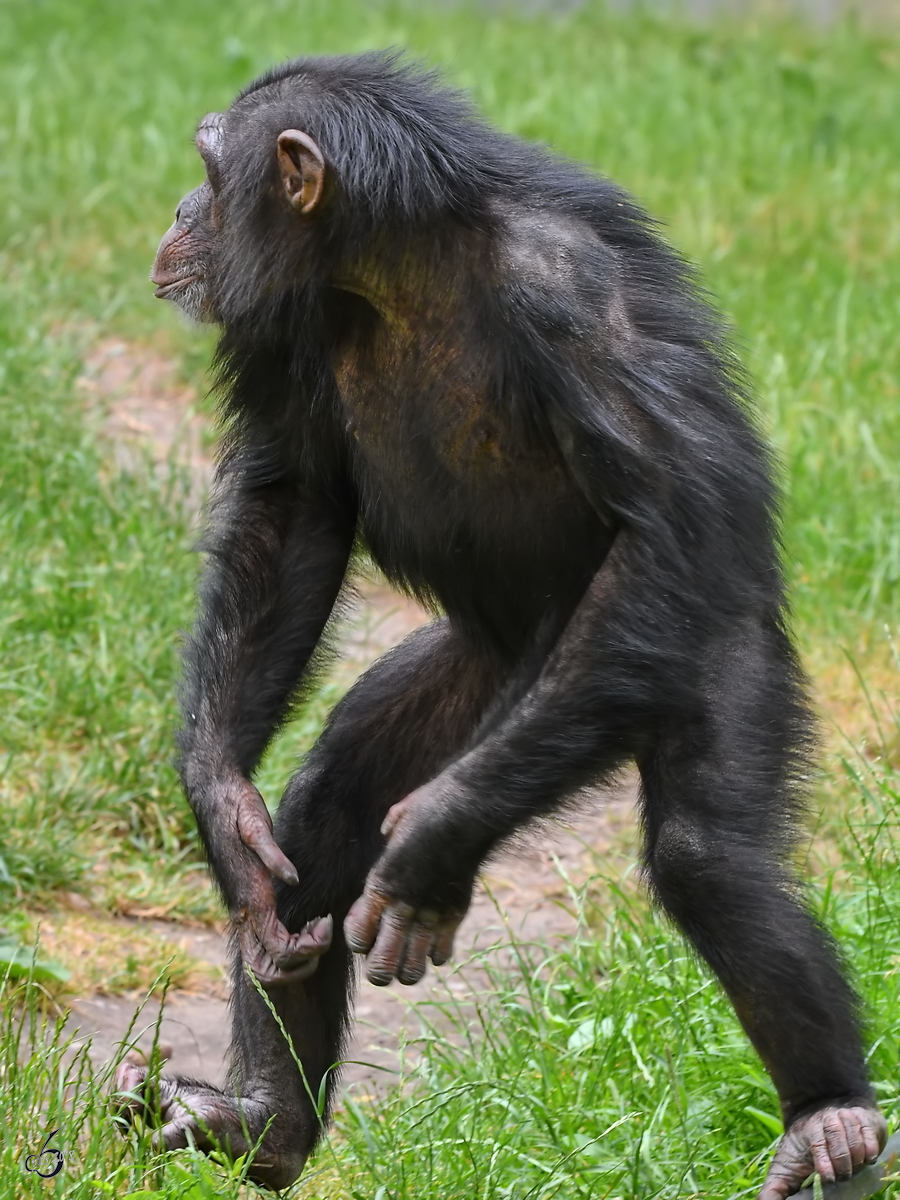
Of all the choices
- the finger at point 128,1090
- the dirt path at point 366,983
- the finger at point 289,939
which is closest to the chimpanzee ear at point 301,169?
the dirt path at point 366,983

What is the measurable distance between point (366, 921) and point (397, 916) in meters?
0.06

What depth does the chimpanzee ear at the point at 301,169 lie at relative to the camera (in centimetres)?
336

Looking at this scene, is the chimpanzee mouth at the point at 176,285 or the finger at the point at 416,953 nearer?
the finger at the point at 416,953

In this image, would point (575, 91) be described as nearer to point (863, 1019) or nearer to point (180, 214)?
point (180, 214)

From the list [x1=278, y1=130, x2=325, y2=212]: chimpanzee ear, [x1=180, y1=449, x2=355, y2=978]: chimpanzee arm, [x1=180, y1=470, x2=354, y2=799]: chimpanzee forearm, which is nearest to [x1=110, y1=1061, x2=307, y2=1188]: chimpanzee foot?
[x1=180, y1=449, x2=355, y2=978]: chimpanzee arm

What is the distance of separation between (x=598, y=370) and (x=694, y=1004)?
1.56 meters

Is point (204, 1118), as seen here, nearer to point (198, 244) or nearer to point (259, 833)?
point (259, 833)

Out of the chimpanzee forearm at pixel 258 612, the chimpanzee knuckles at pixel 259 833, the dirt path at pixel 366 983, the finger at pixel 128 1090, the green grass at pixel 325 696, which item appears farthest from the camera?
the dirt path at pixel 366 983

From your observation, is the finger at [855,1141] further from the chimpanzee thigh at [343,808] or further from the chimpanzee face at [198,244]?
the chimpanzee face at [198,244]

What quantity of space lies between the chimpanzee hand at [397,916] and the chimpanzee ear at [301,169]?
1.17 meters

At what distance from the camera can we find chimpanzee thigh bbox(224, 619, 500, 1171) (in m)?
3.63

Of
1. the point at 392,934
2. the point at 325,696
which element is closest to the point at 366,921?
the point at 392,934

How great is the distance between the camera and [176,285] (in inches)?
143

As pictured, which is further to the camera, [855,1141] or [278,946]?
[278,946]
